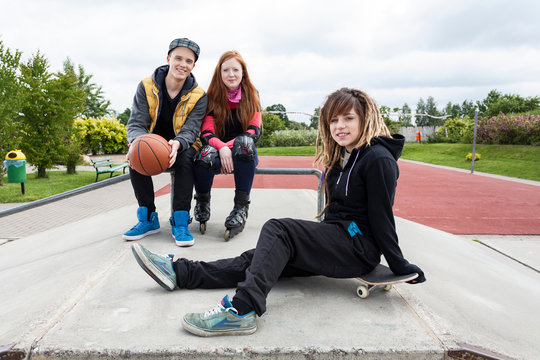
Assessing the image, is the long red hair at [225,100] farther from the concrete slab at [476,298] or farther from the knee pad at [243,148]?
the concrete slab at [476,298]

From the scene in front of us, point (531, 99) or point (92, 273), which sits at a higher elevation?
point (531, 99)

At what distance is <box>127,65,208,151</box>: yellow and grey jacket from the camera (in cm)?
285

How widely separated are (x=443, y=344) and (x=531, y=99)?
49.6 meters

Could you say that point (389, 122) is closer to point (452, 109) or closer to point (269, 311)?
point (269, 311)

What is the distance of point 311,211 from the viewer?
4363 mm

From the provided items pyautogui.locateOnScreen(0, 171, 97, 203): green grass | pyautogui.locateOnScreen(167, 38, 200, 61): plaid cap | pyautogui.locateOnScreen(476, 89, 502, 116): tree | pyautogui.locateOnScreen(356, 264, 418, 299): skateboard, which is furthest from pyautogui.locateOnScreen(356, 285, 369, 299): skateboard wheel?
pyautogui.locateOnScreen(476, 89, 502, 116): tree

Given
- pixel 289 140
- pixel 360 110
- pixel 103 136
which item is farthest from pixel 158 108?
pixel 289 140

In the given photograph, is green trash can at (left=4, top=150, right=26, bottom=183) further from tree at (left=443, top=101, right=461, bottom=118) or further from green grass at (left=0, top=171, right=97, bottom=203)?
tree at (left=443, top=101, right=461, bottom=118)

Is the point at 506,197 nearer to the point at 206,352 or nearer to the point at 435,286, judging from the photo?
the point at 435,286

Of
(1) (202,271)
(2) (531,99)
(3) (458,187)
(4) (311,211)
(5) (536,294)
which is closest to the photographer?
(1) (202,271)

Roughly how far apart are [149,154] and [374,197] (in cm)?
158

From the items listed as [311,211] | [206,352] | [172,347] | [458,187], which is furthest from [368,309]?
[458,187]

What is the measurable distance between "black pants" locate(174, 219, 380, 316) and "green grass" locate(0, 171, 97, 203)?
319 inches

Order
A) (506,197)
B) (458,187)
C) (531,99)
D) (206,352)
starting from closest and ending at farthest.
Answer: (206,352)
(506,197)
(458,187)
(531,99)
